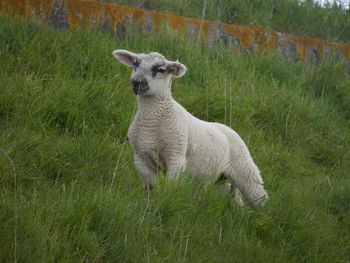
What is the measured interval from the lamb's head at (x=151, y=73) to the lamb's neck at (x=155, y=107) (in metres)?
0.06

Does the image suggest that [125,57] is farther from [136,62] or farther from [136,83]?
[136,83]

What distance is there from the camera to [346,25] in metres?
10.2

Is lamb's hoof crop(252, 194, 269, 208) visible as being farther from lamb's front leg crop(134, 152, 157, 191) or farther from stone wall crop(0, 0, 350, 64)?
stone wall crop(0, 0, 350, 64)

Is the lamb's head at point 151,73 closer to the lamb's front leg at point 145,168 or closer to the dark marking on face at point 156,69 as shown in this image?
the dark marking on face at point 156,69

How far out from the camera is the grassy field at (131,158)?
367cm

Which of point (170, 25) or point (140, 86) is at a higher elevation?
point (170, 25)

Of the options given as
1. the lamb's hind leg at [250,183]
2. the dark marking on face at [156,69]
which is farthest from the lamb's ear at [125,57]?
the lamb's hind leg at [250,183]

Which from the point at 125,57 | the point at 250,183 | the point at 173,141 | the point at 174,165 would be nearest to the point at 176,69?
the point at 125,57

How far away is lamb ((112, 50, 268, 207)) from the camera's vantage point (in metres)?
4.78

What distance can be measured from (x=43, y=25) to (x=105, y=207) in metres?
3.59

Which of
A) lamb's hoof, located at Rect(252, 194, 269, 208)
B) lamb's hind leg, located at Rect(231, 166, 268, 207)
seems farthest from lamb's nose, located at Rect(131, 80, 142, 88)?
lamb's hoof, located at Rect(252, 194, 269, 208)

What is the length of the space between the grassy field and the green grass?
1134mm

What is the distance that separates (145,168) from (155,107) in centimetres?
57

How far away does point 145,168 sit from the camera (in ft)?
15.7
